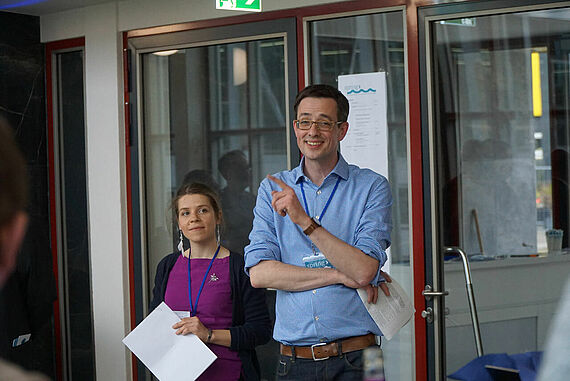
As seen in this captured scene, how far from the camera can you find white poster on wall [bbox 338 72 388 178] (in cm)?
418

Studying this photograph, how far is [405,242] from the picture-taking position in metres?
4.14

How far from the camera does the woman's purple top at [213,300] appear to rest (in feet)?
11.2

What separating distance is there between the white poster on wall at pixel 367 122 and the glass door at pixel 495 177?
0.26 m

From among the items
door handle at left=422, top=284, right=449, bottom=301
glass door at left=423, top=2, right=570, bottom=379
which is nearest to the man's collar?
glass door at left=423, top=2, right=570, bottom=379

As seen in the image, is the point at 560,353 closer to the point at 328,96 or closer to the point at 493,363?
the point at 493,363

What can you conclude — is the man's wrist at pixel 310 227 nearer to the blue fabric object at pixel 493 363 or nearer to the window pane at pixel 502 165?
the blue fabric object at pixel 493 363

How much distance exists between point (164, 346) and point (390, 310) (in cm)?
108

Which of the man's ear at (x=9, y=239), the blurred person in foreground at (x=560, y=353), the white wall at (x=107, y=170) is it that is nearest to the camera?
the man's ear at (x=9, y=239)

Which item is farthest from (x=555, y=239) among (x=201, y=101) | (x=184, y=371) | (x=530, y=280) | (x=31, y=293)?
(x=31, y=293)

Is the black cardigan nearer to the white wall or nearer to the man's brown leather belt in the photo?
the man's brown leather belt

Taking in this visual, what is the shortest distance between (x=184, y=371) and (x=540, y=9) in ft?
7.67

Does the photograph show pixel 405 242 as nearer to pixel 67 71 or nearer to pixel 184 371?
pixel 184 371

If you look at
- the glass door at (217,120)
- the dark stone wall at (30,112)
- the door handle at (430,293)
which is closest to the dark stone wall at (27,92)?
the dark stone wall at (30,112)

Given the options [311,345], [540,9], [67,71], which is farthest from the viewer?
[67,71]
